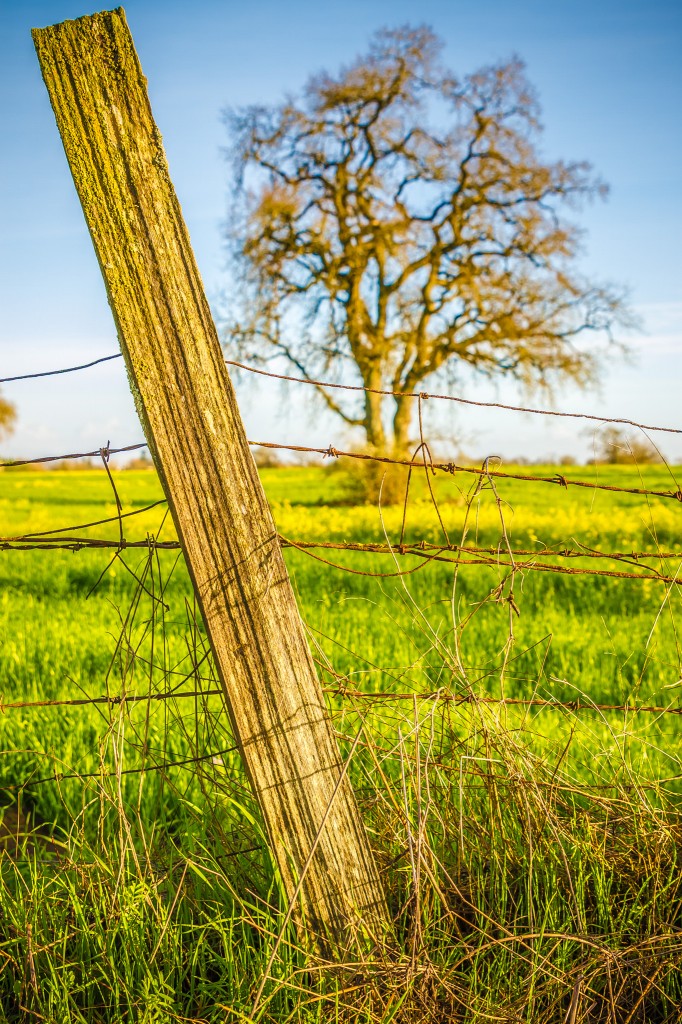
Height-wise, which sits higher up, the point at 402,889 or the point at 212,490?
the point at 212,490

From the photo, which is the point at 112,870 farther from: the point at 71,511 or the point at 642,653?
the point at 71,511

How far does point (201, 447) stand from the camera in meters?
1.79

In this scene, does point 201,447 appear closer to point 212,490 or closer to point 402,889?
point 212,490

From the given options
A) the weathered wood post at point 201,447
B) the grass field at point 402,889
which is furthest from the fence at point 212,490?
the grass field at point 402,889

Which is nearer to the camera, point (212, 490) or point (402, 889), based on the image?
point (212, 490)

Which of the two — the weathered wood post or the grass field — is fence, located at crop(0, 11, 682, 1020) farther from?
the grass field

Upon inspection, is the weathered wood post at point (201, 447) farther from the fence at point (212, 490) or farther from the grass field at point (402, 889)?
the grass field at point (402, 889)

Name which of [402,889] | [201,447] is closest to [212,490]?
[201,447]

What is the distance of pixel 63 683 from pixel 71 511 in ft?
43.4

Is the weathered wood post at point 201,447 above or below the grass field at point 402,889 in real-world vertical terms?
above

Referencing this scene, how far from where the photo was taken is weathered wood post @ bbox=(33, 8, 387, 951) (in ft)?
5.76

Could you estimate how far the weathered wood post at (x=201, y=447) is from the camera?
Answer: 1.76m

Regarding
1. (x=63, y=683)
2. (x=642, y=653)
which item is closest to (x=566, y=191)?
(x=642, y=653)

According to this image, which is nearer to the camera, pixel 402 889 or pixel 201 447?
pixel 201 447
